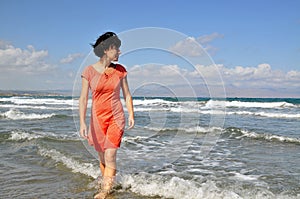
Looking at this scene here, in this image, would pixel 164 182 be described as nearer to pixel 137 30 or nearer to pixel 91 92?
pixel 91 92

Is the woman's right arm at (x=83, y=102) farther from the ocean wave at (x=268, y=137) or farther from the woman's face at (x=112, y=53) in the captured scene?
the ocean wave at (x=268, y=137)

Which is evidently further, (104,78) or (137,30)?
(137,30)

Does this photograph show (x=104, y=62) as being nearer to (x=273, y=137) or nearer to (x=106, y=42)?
(x=106, y=42)

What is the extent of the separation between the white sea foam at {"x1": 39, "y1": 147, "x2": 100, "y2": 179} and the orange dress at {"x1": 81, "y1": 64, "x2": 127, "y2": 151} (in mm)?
1740

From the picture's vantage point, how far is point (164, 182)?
16.0 feet

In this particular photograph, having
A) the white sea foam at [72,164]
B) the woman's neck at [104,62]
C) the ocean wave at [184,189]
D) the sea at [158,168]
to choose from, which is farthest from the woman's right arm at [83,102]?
the white sea foam at [72,164]

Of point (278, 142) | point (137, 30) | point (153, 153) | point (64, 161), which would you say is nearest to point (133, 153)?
point (153, 153)

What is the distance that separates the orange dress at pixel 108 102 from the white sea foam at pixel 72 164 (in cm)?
174

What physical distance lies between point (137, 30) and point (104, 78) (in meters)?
1.19

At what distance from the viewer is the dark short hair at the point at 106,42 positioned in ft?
12.7

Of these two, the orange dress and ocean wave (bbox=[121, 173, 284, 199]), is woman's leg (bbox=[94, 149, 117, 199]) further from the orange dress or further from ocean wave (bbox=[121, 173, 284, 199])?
ocean wave (bbox=[121, 173, 284, 199])

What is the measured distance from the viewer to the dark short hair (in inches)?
153

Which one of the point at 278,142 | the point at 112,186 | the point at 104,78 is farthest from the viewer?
the point at 278,142

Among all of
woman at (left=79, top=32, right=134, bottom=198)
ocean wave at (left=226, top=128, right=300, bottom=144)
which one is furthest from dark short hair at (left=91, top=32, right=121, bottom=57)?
ocean wave at (left=226, top=128, right=300, bottom=144)
